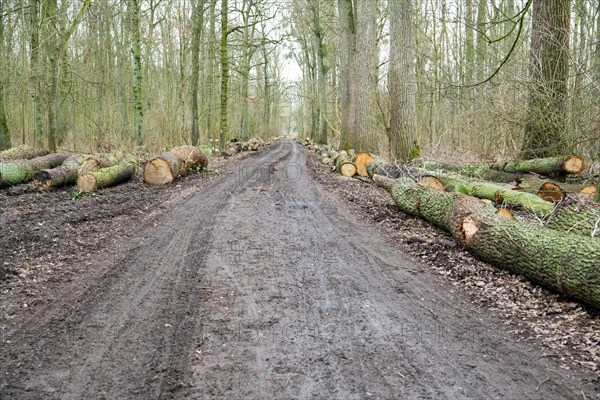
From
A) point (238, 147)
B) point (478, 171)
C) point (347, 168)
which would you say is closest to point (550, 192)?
point (478, 171)

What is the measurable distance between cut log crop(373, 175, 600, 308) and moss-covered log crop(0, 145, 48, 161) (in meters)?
10.9

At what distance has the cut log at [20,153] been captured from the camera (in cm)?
1158

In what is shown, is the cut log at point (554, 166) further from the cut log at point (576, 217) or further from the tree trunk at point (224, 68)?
the tree trunk at point (224, 68)

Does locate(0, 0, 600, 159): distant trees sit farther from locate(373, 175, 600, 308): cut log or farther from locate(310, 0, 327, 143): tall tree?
locate(373, 175, 600, 308): cut log

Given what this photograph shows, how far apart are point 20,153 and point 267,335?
38.5 feet

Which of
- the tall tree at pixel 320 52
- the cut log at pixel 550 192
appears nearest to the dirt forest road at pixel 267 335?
the cut log at pixel 550 192

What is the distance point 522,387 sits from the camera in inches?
112

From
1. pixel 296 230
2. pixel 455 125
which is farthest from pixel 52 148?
pixel 455 125

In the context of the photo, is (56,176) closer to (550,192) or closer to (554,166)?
(550,192)

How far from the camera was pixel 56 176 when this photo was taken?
9.95m

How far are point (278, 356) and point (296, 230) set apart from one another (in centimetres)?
368

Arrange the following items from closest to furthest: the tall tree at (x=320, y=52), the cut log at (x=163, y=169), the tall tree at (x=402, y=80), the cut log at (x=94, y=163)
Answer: the cut log at (x=94, y=163), the cut log at (x=163, y=169), the tall tree at (x=402, y=80), the tall tree at (x=320, y=52)

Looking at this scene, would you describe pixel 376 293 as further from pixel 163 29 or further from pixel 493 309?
pixel 163 29

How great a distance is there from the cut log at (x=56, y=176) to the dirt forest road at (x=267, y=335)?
205 inches
